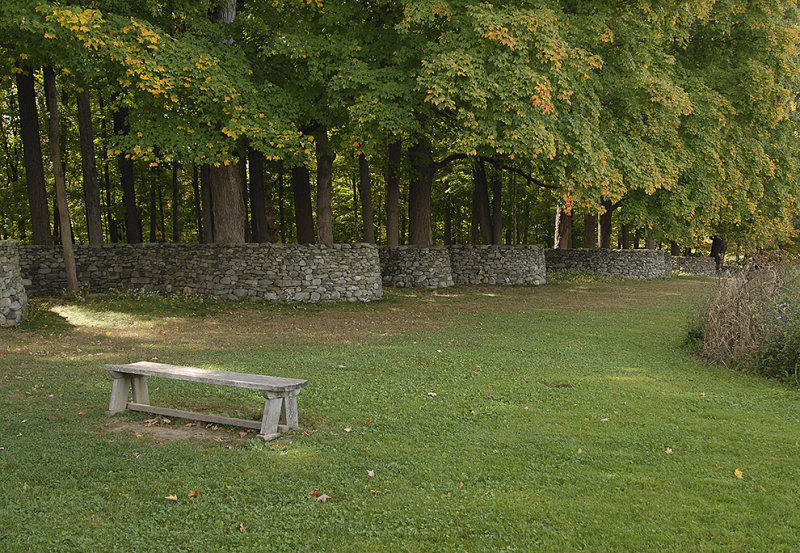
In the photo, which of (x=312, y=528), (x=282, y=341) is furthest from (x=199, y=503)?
(x=282, y=341)

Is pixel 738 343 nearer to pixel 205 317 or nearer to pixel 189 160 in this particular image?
pixel 205 317

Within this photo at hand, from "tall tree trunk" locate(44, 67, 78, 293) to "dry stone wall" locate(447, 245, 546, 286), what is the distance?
41.8 ft

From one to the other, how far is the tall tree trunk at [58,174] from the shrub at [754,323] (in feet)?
46.1

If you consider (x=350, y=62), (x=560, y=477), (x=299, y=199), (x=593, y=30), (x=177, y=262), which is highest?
(x=593, y=30)

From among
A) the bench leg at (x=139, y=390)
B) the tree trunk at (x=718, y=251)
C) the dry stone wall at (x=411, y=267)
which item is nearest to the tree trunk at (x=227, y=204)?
the dry stone wall at (x=411, y=267)

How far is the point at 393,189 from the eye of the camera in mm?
20953

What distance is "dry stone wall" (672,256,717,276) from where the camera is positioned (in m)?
35.2

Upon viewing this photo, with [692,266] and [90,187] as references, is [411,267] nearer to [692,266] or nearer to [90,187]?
[90,187]

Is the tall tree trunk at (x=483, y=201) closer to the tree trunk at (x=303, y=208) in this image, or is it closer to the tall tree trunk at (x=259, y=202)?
the tree trunk at (x=303, y=208)

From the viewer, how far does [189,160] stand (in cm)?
1310

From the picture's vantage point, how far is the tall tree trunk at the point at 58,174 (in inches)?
557

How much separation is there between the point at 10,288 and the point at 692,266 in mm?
34909

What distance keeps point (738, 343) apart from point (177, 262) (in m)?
13.6

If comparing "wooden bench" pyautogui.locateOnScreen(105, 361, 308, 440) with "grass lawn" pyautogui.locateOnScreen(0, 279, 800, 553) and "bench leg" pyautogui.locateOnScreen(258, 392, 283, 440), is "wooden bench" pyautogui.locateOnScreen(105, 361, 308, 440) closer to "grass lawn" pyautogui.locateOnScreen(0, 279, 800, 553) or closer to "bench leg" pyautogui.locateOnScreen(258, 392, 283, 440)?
"bench leg" pyautogui.locateOnScreen(258, 392, 283, 440)
